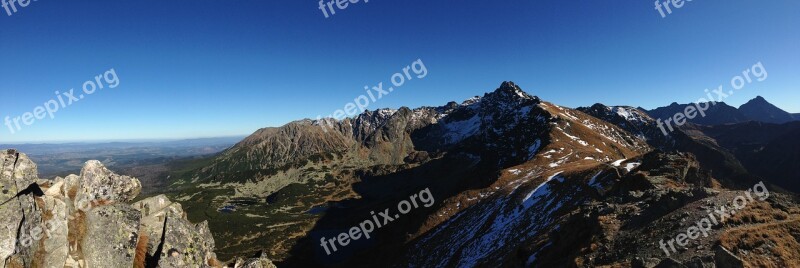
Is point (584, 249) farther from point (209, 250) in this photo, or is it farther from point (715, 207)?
→ point (209, 250)

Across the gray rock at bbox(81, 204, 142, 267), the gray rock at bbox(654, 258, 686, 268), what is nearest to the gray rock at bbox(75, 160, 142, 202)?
the gray rock at bbox(81, 204, 142, 267)

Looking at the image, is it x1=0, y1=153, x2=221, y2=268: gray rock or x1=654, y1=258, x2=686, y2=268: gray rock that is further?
x1=654, y1=258, x2=686, y2=268: gray rock

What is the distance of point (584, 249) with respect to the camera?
3192 cm

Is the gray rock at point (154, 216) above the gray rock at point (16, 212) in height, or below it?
below

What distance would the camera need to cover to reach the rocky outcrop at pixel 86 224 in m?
18.2

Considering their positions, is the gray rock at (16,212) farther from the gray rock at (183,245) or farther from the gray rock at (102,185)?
the gray rock at (183,245)

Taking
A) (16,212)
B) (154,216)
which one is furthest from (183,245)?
(16,212)

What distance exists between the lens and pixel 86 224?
20.6 m

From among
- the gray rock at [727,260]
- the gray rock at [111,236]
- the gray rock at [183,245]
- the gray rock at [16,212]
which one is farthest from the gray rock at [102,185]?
the gray rock at [727,260]

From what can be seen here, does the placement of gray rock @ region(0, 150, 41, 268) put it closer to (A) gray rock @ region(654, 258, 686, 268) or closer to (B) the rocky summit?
(B) the rocky summit

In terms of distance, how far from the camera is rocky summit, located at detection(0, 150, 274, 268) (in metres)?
18.2

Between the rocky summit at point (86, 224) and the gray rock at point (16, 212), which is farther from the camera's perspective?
the rocky summit at point (86, 224)

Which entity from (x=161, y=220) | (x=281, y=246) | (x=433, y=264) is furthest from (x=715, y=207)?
(x=281, y=246)

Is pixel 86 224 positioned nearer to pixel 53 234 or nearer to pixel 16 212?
pixel 53 234
